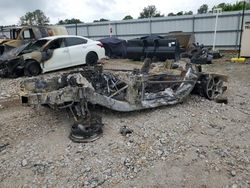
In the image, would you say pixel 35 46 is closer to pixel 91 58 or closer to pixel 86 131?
pixel 91 58

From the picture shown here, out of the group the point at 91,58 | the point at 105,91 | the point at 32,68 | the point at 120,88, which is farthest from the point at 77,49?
the point at 105,91

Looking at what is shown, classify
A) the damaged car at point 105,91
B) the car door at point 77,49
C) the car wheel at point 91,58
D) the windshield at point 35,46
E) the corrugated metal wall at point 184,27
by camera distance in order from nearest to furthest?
the damaged car at point 105,91 < the windshield at point 35,46 < the car door at point 77,49 < the car wheel at point 91,58 < the corrugated metal wall at point 184,27

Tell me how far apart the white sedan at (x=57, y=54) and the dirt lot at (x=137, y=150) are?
12.9 feet

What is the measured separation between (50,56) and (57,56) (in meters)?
0.26

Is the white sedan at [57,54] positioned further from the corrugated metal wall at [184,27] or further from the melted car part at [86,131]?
the corrugated metal wall at [184,27]

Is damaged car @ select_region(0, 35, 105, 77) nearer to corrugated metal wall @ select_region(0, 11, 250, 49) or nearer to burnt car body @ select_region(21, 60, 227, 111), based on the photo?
burnt car body @ select_region(21, 60, 227, 111)

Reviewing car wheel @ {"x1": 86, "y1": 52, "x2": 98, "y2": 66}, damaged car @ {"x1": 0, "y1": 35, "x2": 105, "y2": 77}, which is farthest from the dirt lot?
car wheel @ {"x1": 86, "y1": 52, "x2": 98, "y2": 66}

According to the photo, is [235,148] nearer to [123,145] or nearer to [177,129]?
[177,129]

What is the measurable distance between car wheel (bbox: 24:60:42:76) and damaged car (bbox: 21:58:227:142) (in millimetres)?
4008

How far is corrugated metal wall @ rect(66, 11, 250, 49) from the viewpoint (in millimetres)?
16016

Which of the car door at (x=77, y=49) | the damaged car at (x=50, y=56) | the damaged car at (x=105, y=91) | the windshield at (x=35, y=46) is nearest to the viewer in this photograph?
the damaged car at (x=105, y=91)

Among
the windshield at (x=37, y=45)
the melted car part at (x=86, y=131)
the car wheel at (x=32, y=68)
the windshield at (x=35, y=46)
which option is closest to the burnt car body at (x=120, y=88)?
the melted car part at (x=86, y=131)

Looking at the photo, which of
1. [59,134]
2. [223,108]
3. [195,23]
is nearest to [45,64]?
[59,134]

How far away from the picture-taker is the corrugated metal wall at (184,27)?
16.0 m
